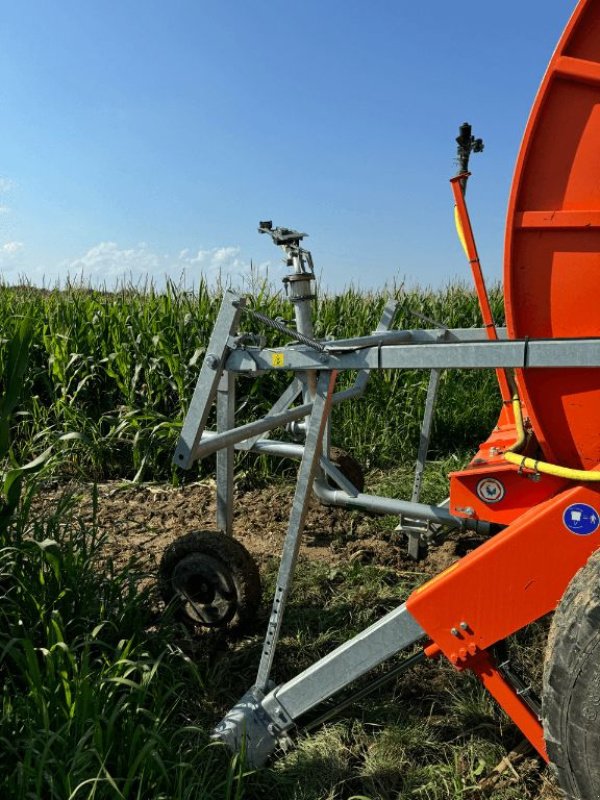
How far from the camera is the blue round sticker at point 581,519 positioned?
1720 millimetres

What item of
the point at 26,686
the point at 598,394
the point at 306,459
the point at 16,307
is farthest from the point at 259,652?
the point at 16,307

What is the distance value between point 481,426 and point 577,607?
4.77 metres

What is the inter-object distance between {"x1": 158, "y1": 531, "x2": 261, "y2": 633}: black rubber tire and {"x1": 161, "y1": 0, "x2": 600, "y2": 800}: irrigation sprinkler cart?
0.65 metres

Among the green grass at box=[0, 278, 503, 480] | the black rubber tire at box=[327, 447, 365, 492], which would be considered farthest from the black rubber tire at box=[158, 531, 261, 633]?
the green grass at box=[0, 278, 503, 480]

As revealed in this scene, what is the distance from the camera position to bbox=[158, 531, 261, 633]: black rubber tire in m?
2.76

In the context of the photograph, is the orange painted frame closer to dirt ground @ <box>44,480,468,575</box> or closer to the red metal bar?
the red metal bar

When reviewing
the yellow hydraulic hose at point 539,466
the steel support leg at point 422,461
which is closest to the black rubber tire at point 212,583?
the steel support leg at point 422,461

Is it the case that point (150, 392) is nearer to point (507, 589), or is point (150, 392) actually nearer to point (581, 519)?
point (507, 589)

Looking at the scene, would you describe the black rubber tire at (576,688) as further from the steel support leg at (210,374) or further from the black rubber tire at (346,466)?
the black rubber tire at (346,466)

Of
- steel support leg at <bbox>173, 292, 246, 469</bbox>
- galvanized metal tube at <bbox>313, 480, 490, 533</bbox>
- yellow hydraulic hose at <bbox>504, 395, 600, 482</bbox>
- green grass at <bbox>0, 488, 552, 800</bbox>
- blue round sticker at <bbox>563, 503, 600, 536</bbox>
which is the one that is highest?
steel support leg at <bbox>173, 292, 246, 469</bbox>

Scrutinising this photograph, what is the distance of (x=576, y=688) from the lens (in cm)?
158

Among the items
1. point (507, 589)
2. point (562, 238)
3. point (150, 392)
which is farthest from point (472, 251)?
point (150, 392)

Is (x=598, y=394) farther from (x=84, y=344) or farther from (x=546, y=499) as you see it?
(x=84, y=344)

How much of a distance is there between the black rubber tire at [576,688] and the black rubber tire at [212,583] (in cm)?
139
